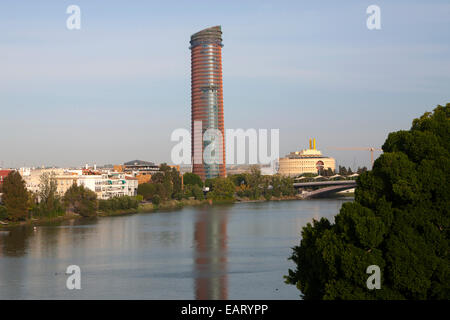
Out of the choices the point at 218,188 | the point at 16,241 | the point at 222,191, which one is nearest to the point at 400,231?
the point at 16,241

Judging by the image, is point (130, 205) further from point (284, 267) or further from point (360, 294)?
point (360, 294)

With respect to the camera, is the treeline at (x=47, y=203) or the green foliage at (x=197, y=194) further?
the green foliage at (x=197, y=194)

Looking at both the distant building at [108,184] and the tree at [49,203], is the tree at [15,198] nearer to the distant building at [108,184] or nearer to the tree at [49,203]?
the tree at [49,203]

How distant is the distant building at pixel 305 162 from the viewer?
336 feet

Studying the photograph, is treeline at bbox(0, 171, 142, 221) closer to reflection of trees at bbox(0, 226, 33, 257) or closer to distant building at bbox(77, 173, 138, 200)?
reflection of trees at bbox(0, 226, 33, 257)

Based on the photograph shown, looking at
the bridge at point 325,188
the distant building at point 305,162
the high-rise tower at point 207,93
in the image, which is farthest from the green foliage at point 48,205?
the distant building at point 305,162

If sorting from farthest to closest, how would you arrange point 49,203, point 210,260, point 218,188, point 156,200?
point 218,188 → point 156,200 → point 49,203 → point 210,260

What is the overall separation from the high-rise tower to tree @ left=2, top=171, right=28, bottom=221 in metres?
52.0

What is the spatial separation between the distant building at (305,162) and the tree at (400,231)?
3711 inches

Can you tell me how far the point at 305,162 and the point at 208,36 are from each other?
97.8ft

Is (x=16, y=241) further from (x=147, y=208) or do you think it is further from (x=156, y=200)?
(x=156, y=200)

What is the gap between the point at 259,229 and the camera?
27672 mm

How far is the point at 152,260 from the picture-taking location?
732 inches
